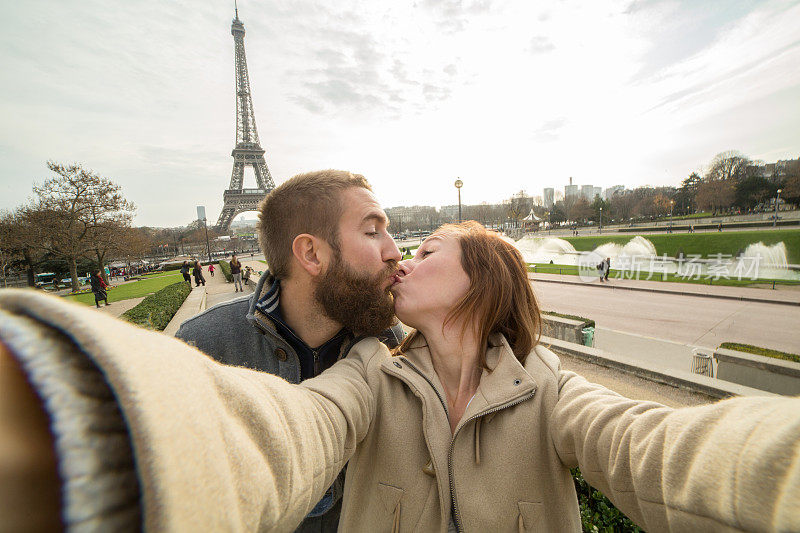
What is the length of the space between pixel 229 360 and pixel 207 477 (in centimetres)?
197

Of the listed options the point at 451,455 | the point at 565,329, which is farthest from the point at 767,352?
the point at 451,455

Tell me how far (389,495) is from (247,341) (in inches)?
53.6

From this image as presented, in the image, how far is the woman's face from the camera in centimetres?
211

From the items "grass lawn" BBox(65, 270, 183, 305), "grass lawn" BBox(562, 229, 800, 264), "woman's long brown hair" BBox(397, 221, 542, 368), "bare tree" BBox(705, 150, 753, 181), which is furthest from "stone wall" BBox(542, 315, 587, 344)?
"bare tree" BBox(705, 150, 753, 181)

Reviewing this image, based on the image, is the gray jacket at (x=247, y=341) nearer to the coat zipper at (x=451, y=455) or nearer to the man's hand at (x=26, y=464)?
the coat zipper at (x=451, y=455)

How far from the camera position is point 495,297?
6.89 feet

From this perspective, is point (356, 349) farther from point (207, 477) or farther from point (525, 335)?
point (207, 477)

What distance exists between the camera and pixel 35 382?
→ 1.39ft

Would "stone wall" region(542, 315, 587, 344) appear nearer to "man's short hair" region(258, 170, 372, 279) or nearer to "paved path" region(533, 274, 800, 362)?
"paved path" region(533, 274, 800, 362)

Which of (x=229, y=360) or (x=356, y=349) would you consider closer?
(x=356, y=349)

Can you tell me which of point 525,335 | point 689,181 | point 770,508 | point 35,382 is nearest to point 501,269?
point 525,335

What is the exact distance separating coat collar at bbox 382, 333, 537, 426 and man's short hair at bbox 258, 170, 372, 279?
39.4 inches

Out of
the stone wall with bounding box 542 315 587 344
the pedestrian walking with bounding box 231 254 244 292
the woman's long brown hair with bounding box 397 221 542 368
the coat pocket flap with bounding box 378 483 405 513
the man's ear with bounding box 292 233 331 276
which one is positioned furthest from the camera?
the pedestrian walking with bounding box 231 254 244 292

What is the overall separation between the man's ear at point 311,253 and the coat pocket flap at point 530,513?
1.76 metres
